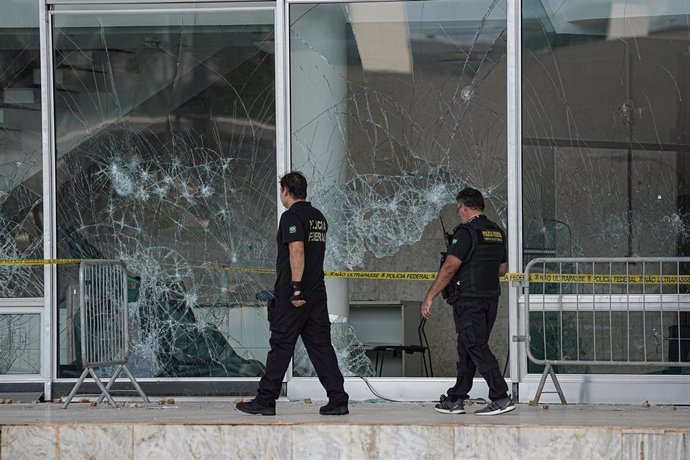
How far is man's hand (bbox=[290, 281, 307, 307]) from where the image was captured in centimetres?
877

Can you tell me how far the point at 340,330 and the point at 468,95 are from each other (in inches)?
88.2

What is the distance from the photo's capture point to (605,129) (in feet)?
33.9

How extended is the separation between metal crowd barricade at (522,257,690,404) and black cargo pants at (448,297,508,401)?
947mm

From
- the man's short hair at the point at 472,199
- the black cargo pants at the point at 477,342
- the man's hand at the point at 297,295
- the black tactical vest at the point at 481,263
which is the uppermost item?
the man's short hair at the point at 472,199

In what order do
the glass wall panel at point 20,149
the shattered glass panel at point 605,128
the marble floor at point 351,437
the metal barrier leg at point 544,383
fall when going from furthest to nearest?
the glass wall panel at point 20,149 < the shattered glass panel at point 605,128 < the metal barrier leg at point 544,383 < the marble floor at point 351,437

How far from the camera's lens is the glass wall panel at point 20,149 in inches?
429

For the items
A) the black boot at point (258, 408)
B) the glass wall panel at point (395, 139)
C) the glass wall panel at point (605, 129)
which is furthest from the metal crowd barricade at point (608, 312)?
the black boot at point (258, 408)

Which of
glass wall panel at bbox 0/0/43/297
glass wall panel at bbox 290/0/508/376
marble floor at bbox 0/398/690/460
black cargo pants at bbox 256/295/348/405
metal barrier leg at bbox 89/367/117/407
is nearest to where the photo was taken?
→ marble floor at bbox 0/398/690/460

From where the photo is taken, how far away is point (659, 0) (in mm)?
10312

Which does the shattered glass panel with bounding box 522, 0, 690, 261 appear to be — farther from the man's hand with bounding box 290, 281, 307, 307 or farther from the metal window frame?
the man's hand with bounding box 290, 281, 307, 307

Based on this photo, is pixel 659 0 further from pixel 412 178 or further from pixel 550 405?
pixel 550 405

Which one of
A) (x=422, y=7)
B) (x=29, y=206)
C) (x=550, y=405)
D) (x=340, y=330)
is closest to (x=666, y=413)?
(x=550, y=405)

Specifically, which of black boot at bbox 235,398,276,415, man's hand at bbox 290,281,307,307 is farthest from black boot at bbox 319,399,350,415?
man's hand at bbox 290,281,307,307

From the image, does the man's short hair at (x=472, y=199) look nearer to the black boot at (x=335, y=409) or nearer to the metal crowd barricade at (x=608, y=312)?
the metal crowd barricade at (x=608, y=312)
